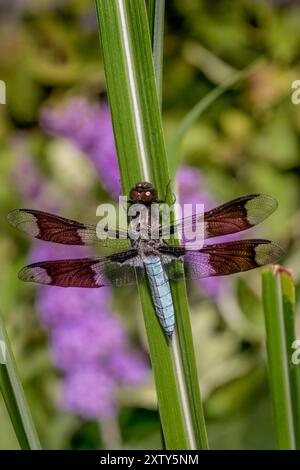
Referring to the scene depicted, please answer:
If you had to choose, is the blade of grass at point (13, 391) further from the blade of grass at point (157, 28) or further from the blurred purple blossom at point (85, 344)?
the blurred purple blossom at point (85, 344)

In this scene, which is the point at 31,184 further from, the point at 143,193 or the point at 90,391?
the point at 143,193

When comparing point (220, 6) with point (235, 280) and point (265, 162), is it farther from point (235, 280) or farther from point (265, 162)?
point (235, 280)

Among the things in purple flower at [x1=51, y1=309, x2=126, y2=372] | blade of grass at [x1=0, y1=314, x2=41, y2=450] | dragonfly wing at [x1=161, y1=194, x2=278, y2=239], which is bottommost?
purple flower at [x1=51, y1=309, x2=126, y2=372]

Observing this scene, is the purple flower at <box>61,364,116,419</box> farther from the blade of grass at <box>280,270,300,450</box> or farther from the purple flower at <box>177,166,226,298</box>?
the blade of grass at <box>280,270,300,450</box>

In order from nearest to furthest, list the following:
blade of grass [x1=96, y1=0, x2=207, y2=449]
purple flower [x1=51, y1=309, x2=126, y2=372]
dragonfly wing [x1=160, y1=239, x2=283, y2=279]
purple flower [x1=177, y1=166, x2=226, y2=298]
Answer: blade of grass [x1=96, y1=0, x2=207, y2=449] < dragonfly wing [x1=160, y1=239, x2=283, y2=279] < purple flower [x1=51, y1=309, x2=126, y2=372] < purple flower [x1=177, y1=166, x2=226, y2=298]

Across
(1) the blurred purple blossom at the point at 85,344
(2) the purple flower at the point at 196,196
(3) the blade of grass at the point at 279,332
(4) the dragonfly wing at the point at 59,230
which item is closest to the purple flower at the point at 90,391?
(1) the blurred purple blossom at the point at 85,344

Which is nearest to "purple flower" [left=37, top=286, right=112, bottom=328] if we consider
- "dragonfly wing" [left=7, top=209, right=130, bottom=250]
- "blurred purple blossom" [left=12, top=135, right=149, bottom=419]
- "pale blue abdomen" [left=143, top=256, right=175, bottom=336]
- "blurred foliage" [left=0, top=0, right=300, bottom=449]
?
"blurred purple blossom" [left=12, top=135, right=149, bottom=419]

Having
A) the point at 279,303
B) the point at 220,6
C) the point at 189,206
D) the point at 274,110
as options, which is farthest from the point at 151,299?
the point at 220,6

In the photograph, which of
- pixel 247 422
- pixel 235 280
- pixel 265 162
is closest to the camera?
pixel 247 422
